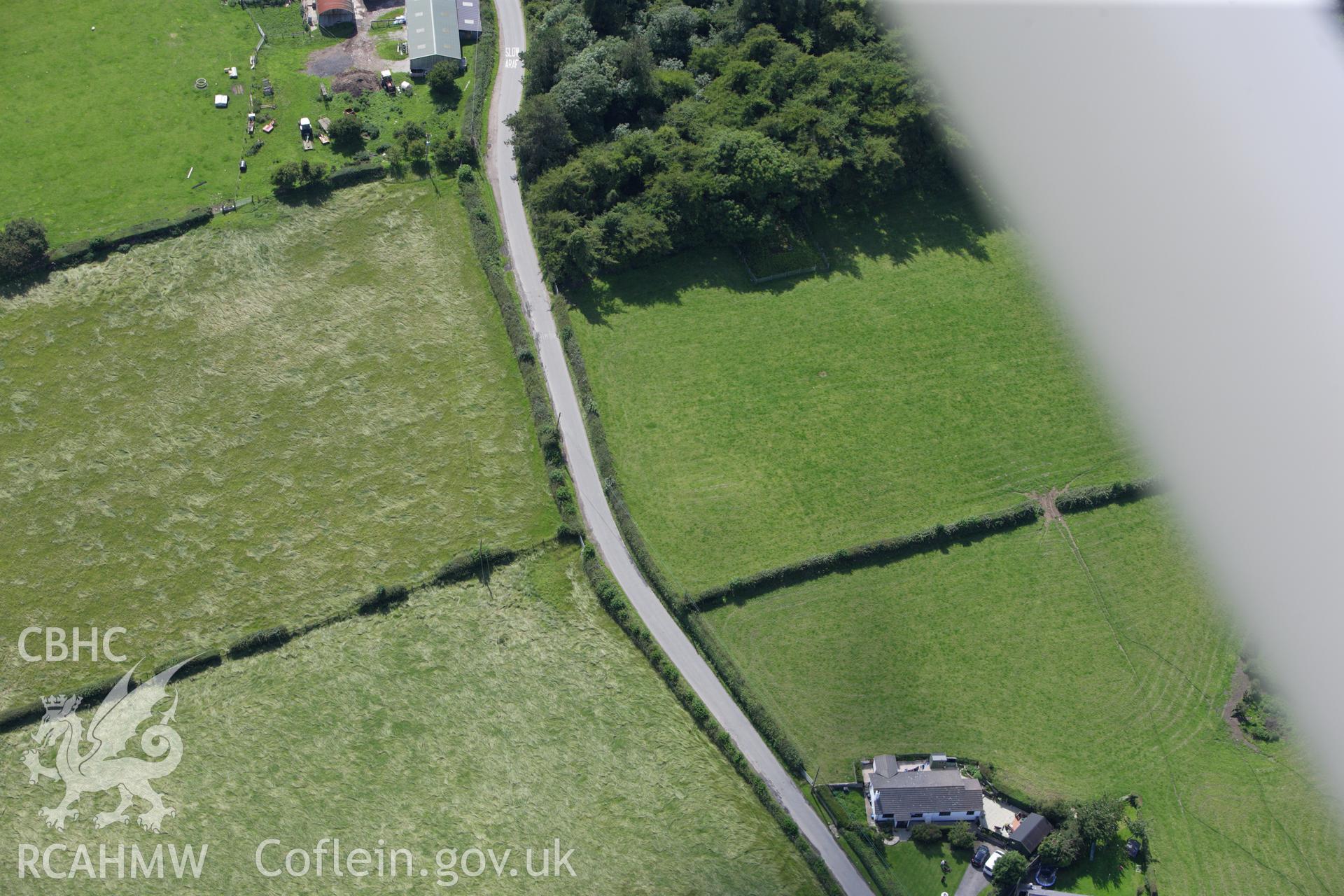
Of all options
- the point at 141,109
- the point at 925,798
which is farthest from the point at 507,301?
the point at 925,798

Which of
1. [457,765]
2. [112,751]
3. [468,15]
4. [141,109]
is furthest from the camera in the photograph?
[468,15]

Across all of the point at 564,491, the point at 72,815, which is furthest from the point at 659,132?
the point at 72,815

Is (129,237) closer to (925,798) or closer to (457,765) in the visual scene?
(457,765)

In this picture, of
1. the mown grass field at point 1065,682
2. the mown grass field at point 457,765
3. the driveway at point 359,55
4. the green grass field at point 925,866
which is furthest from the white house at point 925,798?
the driveway at point 359,55

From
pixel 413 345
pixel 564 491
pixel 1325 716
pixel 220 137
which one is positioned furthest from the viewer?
pixel 220 137

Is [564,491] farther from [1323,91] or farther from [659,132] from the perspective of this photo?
[1323,91]

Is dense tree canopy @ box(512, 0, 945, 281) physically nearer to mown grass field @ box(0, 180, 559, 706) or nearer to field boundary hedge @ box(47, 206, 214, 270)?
mown grass field @ box(0, 180, 559, 706)
